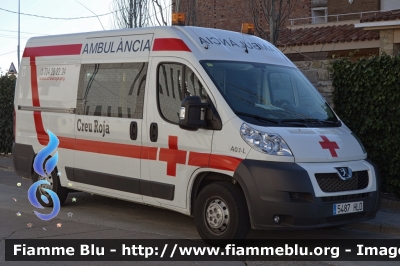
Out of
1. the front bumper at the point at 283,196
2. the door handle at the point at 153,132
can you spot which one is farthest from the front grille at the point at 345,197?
the door handle at the point at 153,132

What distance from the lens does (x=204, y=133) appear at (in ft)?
25.4

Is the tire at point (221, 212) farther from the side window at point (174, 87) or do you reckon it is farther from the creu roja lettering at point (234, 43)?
the creu roja lettering at point (234, 43)

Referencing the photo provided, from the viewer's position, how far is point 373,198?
305 inches

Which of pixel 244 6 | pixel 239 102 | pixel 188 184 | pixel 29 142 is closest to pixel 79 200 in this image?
pixel 29 142

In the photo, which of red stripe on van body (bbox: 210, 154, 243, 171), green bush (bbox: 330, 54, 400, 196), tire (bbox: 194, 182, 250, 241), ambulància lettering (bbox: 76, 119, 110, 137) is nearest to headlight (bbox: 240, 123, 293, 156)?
red stripe on van body (bbox: 210, 154, 243, 171)

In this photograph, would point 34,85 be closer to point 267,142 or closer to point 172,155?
point 172,155

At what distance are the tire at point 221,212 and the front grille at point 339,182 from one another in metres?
0.86

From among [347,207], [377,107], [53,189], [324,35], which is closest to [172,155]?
[347,207]

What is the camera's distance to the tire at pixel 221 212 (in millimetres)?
7305

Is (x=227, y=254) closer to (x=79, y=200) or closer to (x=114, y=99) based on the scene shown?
(x=114, y=99)

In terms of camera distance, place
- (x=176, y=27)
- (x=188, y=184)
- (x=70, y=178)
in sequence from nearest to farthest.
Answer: (x=188, y=184) → (x=176, y=27) → (x=70, y=178)

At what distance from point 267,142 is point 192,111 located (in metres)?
0.92

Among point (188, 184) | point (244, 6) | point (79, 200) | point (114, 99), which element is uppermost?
point (244, 6)

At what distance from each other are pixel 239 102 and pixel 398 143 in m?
3.48
